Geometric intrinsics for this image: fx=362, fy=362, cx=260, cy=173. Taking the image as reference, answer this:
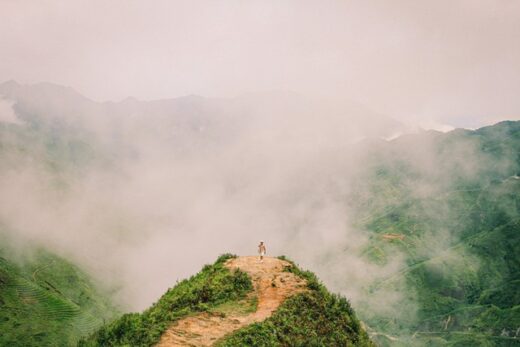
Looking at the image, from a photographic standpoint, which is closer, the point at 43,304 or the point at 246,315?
the point at 246,315

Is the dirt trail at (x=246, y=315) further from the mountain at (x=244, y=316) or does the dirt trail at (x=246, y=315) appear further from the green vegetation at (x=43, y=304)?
the green vegetation at (x=43, y=304)

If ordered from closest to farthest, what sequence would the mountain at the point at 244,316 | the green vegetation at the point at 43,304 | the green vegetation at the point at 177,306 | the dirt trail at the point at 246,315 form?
the dirt trail at the point at 246,315 → the mountain at the point at 244,316 → the green vegetation at the point at 177,306 → the green vegetation at the point at 43,304

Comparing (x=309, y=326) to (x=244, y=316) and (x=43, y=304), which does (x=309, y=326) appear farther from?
(x=43, y=304)

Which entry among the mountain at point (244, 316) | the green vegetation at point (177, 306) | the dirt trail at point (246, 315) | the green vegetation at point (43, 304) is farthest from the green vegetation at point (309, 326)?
the green vegetation at point (43, 304)

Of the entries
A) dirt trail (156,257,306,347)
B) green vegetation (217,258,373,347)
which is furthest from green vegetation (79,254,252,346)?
green vegetation (217,258,373,347)

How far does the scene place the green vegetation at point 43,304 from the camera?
9244cm

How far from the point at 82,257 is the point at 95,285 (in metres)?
24.7

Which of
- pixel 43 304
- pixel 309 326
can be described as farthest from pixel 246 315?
pixel 43 304

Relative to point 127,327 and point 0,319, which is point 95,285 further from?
point 127,327

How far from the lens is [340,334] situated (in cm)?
2073

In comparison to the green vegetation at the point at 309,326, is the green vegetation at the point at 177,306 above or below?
above

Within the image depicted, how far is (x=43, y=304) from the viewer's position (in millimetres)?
108750

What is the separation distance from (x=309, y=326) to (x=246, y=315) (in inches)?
142

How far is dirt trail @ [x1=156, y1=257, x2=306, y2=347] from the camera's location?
60.7ft
